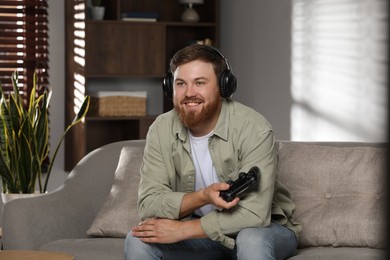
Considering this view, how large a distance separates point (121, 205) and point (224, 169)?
0.60m

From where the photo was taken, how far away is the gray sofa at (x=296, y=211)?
2.48 metres

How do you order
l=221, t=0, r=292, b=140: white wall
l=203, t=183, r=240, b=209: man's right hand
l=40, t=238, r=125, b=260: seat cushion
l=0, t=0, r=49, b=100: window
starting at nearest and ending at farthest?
l=203, t=183, r=240, b=209: man's right hand
l=40, t=238, r=125, b=260: seat cushion
l=221, t=0, r=292, b=140: white wall
l=0, t=0, r=49, b=100: window

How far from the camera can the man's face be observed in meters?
2.20

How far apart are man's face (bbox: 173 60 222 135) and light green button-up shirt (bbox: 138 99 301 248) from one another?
6 centimetres

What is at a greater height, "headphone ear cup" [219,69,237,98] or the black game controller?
"headphone ear cup" [219,69,237,98]

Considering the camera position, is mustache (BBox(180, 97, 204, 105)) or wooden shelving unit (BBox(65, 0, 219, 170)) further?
wooden shelving unit (BBox(65, 0, 219, 170))

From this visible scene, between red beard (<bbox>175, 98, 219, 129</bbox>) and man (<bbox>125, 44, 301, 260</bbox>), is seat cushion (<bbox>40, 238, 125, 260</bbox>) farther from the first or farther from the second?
red beard (<bbox>175, 98, 219, 129</bbox>)

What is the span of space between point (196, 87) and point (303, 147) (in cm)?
62

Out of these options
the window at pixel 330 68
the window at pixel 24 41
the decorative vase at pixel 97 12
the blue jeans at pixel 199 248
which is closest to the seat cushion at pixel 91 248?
the blue jeans at pixel 199 248

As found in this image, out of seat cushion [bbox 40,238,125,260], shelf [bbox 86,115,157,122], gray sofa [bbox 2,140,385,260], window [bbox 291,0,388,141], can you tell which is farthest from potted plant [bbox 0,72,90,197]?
window [bbox 291,0,388,141]

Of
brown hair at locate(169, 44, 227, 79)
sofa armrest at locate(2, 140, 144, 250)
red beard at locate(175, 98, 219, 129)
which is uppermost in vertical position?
brown hair at locate(169, 44, 227, 79)

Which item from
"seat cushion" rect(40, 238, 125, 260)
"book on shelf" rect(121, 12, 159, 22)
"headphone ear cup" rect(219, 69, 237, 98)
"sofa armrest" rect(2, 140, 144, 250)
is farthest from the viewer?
"book on shelf" rect(121, 12, 159, 22)

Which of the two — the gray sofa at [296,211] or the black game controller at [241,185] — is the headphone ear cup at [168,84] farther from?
the gray sofa at [296,211]

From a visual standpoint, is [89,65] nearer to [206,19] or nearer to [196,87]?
[206,19]
